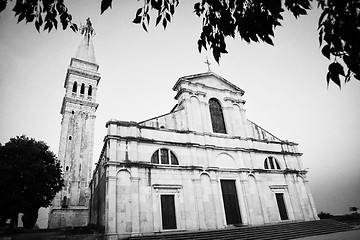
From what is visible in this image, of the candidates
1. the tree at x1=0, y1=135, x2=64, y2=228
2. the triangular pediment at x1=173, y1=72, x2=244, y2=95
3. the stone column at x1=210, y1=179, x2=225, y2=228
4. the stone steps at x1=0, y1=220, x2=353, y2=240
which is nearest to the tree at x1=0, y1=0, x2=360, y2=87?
the stone steps at x1=0, y1=220, x2=353, y2=240

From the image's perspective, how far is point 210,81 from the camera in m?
24.4

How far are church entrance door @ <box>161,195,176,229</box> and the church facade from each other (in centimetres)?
7

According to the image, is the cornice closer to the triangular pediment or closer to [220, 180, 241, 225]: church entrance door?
[220, 180, 241, 225]: church entrance door

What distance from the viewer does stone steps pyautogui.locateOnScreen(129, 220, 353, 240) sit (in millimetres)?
14441

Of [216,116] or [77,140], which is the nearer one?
[216,116]

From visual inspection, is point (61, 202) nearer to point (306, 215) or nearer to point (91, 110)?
point (91, 110)

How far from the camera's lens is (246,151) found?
22.2 meters

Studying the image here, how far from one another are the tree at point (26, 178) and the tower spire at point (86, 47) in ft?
73.0

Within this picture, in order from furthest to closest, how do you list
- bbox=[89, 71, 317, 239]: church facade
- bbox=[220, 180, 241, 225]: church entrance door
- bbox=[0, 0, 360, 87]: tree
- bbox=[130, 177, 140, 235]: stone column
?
bbox=[220, 180, 241, 225]: church entrance door → bbox=[89, 71, 317, 239]: church facade → bbox=[130, 177, 140, 235]: stone column → bbox=[0, 0, 360, 87]: tree

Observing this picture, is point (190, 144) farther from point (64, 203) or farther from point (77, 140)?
point (77, 140)

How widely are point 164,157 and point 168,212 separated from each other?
4.34m

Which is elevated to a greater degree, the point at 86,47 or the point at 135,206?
the point at 86,47

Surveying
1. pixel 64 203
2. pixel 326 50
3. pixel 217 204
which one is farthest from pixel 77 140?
pixel 326 50

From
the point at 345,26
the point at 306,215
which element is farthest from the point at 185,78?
the point at 345,26
